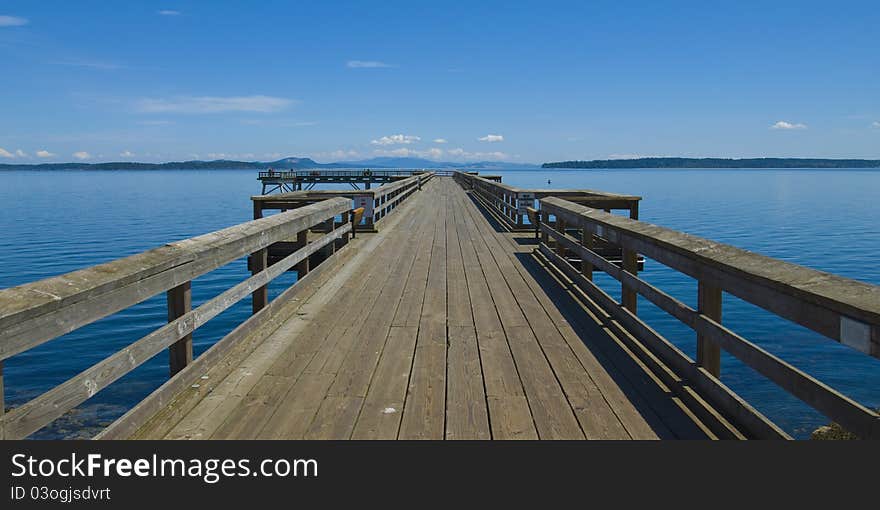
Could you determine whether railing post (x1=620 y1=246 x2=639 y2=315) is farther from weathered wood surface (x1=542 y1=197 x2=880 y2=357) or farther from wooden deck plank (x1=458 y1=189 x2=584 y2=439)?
wooden deck plank (x1=458 y1=189 x2=584 y2=439)

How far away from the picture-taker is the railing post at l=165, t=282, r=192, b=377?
12.0 feet

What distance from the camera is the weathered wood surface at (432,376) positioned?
3.36 meters

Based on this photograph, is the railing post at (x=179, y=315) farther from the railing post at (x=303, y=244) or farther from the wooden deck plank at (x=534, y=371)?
the railing post at (x=303, y=244)

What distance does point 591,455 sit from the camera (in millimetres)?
2922

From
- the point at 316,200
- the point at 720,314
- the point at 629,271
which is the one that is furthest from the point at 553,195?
the point at 720,314

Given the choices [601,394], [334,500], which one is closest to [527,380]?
[601,394]

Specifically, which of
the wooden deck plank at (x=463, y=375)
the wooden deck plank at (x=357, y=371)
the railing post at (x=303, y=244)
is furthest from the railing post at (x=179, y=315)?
the railing post at (x=303, y=244)

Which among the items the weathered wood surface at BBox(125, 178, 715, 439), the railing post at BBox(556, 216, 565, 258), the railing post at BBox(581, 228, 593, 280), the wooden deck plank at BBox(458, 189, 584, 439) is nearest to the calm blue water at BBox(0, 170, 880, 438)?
the railing post at BBox(556, 216, 565, 258)

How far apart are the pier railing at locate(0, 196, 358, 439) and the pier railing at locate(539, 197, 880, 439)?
2.83 metres

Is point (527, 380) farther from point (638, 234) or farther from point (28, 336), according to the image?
point (28, 336)

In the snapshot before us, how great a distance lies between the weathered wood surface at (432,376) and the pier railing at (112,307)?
40 cm

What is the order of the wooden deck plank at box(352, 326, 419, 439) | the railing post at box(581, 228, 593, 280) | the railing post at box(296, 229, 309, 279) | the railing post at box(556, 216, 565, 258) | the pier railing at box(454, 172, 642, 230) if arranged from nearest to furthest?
the wooden deck plank at box(352, 326, 419, 439) → the railing post at box(581, 228, 593, 280) → the railing post at box(296, 229, 309, 279) → the railing post at box(556, 216, 565, 258) → the pier railing at box(454, 172, 642, 230)

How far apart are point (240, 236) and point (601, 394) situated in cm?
267

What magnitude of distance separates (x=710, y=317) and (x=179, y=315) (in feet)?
9.68
